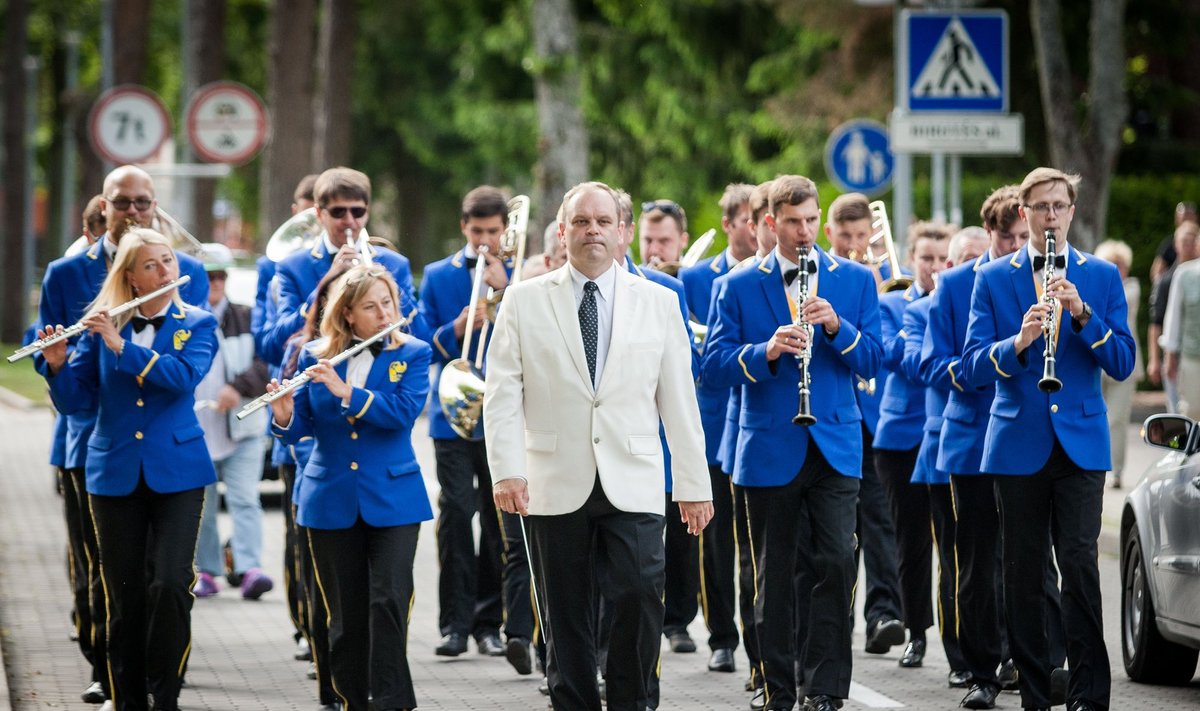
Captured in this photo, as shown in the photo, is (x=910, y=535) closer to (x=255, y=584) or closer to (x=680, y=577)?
(x=680, y=577)

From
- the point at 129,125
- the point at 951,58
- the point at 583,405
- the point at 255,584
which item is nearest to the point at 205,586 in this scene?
the point at 255,584

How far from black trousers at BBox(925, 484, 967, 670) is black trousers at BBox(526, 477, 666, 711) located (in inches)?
95.0

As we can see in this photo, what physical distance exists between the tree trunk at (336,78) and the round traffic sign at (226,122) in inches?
440

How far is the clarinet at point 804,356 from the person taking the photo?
26.1 feet

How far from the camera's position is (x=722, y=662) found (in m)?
9.89

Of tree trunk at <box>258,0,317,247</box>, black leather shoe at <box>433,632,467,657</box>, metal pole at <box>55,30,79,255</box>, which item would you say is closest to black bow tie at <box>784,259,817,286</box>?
black leather shoe at <box>433,632,467,657</box>

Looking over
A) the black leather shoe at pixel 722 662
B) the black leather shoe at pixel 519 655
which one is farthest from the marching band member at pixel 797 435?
the black leather shoe at pixel 519 655

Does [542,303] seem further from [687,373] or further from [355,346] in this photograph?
[355,346]

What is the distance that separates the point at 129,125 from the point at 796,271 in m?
12.6

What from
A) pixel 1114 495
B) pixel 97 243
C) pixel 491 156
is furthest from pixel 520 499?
pixel 491 156

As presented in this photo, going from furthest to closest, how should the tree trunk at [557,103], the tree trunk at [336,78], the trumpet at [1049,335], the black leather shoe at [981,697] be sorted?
the tree trunk at [336,78]
the tree trunk at [557,103]
the black leather shoe at [981,697]
the trumpet at [1049,335]

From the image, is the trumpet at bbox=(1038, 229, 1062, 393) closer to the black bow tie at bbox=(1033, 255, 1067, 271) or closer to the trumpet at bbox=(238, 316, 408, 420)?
the black bow tie at bbox=(1033, 255, 1067, 271)

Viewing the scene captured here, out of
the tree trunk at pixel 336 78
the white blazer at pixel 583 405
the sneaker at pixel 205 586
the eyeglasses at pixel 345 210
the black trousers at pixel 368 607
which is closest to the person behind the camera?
the white blazer at pixel 583 405

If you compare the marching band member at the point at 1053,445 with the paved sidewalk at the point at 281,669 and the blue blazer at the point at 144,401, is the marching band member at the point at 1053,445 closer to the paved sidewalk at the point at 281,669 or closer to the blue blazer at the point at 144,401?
the paved sidewalk at the point at 281,669
